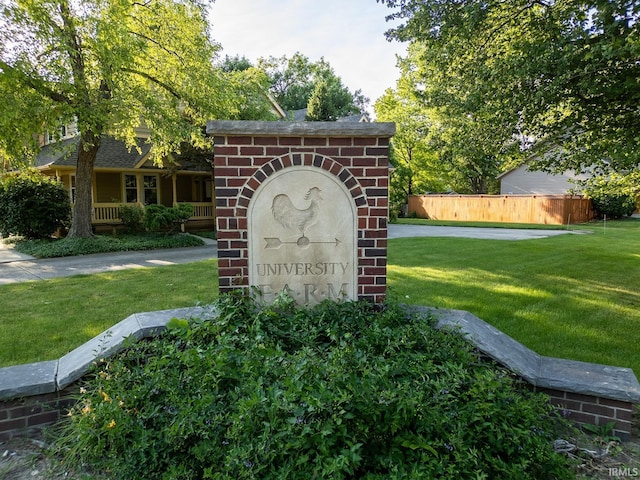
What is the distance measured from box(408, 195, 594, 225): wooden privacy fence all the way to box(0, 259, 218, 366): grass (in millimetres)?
20902

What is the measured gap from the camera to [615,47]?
4086 millimetres

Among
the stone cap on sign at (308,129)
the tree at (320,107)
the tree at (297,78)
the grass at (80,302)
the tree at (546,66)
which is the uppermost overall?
the tree at (297,78)

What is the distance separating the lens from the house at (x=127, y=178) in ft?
50.7

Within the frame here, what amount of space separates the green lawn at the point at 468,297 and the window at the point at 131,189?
932 centimetres

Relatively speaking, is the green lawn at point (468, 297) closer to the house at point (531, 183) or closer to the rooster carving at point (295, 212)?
the rooster carving at point (295, 212)

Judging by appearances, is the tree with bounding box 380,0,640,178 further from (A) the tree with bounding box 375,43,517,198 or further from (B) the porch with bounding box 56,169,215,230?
(A) the tree with bounding box 375,43,517,198

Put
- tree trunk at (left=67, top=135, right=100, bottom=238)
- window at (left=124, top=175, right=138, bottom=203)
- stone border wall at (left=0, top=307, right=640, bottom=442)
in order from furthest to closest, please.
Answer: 1. window at (left=124, top=175, right=138, bottom=203)
2. tree trunk at (left=67, top=135, right=100, bottom=238)
3. stone border wall at (left=0, top=307, right=640, bottom=442)

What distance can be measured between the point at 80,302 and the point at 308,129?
462cm

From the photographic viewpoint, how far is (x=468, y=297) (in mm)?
5930

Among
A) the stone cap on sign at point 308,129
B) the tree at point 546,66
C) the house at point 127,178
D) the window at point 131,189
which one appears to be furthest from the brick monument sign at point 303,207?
the window at point 131,189

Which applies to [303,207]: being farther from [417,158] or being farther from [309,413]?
[417,158]

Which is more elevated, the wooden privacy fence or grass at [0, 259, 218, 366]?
the wooden privacy fence

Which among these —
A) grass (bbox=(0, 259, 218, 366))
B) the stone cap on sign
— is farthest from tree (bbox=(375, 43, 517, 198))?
the stone cap on sign

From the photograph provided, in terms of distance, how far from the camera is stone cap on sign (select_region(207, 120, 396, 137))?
3.15 m
